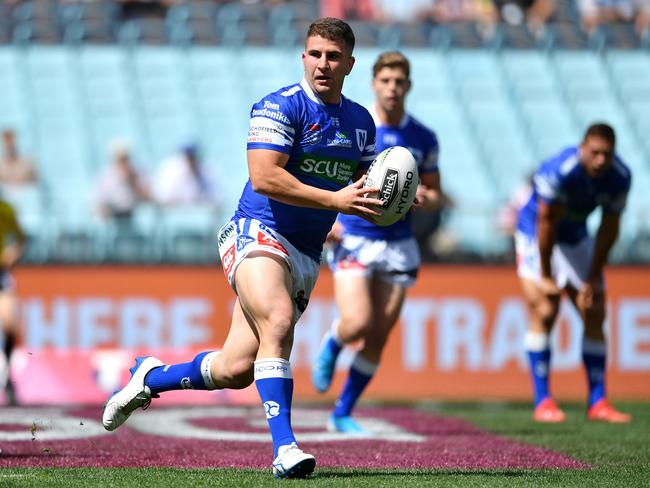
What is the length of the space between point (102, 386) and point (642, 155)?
1015 centimetres

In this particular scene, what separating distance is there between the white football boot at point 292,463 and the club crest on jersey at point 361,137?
1.76m

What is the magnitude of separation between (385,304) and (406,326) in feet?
15.4

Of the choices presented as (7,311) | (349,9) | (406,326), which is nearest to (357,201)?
(7,311)

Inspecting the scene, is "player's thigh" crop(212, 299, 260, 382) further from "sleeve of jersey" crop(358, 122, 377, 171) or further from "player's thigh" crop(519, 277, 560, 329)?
"player's thigh" crop(519, 277, 560, 329)

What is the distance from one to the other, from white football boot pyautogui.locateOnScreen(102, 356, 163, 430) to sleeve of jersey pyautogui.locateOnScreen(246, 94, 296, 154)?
1547 mm

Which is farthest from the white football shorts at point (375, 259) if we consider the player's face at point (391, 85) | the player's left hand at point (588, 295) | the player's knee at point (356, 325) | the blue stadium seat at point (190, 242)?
the blue stadium seat at point (190, 242)

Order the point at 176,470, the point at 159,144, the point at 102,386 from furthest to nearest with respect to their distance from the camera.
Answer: the point at 159,144 < the point at 102,386 < the point at 176,470

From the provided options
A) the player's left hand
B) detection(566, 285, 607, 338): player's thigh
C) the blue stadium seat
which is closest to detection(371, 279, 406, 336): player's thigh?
the player's left hand

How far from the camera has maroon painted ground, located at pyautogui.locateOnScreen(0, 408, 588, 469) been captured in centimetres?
739

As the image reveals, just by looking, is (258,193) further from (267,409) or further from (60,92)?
(60,92)

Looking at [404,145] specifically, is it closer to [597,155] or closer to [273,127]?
[597,155]

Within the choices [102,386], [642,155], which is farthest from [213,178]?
[642,155]

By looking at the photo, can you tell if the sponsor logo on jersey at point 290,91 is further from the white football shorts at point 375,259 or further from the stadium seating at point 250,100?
the stadium seating at point 250,100

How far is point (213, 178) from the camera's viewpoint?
53.1ft
